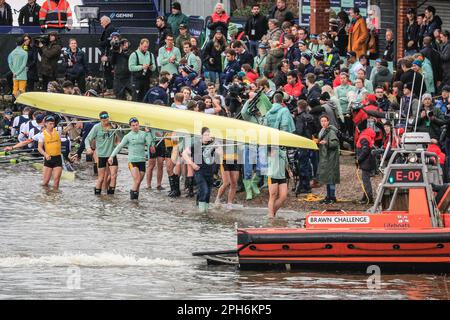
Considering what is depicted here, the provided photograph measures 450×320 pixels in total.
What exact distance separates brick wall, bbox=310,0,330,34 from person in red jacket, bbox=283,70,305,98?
346 inches

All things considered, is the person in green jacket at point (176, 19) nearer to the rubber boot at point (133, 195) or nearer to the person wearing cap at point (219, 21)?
the person wearing cap at point (219, 21)

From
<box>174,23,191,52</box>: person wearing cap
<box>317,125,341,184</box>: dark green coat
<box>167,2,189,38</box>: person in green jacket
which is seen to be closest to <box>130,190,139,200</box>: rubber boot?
<box>317,125,341,184</box>: dark green coat

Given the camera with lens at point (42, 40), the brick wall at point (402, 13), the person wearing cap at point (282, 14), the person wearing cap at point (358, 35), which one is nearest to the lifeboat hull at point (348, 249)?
the person wearing cap at point (358, 35)

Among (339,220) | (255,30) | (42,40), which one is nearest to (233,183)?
(339,220)

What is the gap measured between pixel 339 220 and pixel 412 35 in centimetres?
1186

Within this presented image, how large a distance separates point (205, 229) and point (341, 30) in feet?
34.4

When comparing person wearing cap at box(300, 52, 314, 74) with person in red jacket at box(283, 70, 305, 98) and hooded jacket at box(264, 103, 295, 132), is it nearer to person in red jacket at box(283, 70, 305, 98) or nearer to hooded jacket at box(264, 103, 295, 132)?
person in red jacket at box(283, 70, 305, 98)

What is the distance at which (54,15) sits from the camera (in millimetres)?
37844

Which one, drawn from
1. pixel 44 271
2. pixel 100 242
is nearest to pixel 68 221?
pixel 100 242

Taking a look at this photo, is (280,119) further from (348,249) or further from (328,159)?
(348,249)

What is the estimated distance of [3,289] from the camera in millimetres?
19422

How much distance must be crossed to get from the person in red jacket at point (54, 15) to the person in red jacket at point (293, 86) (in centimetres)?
1047

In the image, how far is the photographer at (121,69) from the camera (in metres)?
34.8

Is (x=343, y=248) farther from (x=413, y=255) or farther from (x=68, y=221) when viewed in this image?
(x=68, y=221)
